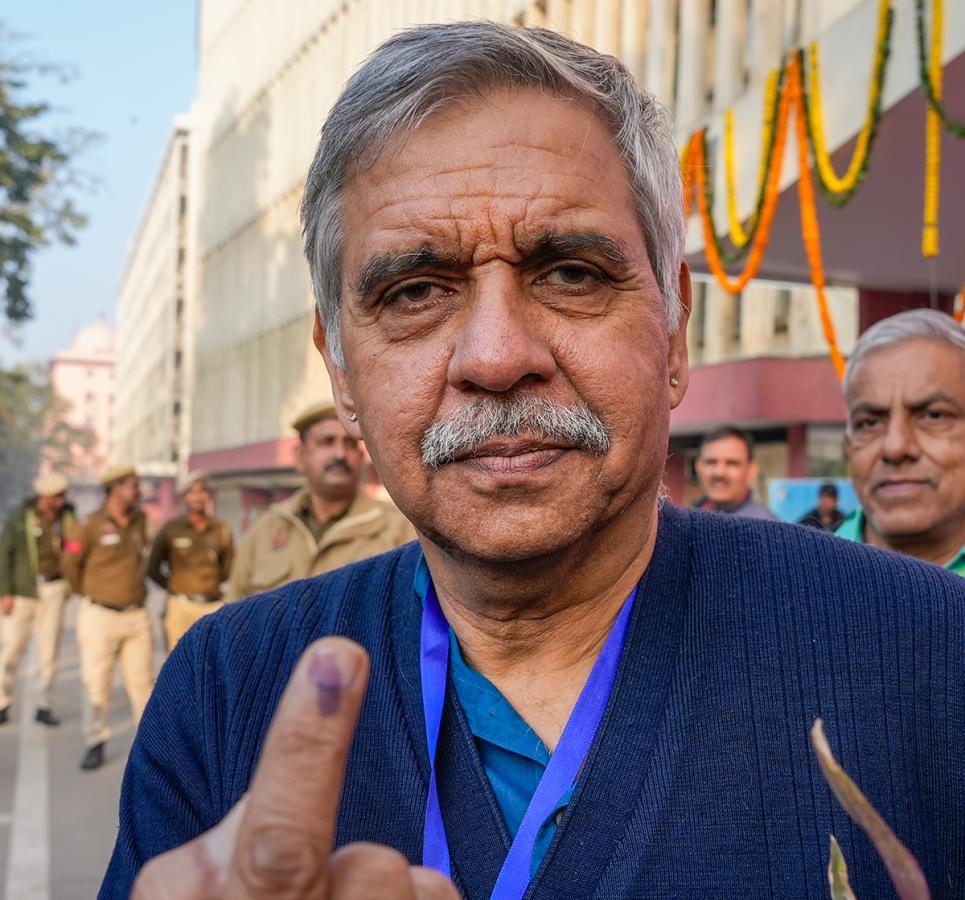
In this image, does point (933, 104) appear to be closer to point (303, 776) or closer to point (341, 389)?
point (341, 389)

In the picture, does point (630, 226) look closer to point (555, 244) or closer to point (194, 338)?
point (555, 244)

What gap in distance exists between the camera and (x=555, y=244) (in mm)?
1492

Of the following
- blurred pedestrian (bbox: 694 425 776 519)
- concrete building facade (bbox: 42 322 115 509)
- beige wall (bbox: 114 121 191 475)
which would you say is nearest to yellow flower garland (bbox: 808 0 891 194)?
blurred pedestrian (bbox: 694 425 776 519)

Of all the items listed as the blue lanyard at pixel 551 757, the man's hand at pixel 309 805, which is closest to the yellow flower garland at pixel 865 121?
the blue lanyard at pixel 551 757

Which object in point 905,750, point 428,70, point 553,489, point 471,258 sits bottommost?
point 905,750

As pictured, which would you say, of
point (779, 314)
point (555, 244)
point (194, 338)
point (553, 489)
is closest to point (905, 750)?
point (553, 489)

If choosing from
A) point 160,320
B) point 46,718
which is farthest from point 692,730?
point 160,320

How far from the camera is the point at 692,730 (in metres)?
1.34

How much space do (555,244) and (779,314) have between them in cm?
1444

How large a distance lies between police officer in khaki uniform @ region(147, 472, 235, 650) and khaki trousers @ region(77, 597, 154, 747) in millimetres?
245

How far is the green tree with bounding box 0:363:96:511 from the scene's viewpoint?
7856 centimetres

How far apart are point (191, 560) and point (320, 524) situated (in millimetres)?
2871

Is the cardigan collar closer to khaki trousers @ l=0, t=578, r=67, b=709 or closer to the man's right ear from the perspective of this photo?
the man's right ear

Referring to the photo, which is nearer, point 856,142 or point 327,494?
point 327,494
